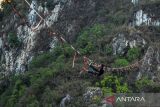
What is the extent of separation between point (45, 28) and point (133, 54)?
13.6 metres

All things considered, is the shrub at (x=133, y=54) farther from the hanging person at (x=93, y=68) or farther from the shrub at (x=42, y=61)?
the shrub at (x=42, y=61)

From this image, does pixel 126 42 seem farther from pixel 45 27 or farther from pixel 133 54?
pixel 45 27

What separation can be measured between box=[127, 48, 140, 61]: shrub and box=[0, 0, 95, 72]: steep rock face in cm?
939

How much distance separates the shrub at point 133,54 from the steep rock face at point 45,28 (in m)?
9.39

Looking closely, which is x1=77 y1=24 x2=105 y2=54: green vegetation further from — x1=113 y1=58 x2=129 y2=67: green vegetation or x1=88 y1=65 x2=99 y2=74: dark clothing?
x1=88 y1=65 x2=99 y2=74: dark clothing

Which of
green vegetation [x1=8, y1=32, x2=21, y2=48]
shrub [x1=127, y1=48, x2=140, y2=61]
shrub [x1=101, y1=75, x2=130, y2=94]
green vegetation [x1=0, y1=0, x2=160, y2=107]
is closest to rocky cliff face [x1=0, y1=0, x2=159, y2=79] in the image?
green vegetation [x1=8, y1=32, x2=21, y2=48]

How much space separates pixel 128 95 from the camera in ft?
137

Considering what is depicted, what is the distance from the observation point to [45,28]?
60125 mm

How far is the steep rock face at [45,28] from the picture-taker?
192ft

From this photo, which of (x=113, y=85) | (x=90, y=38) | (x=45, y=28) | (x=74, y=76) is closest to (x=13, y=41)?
(x=45, y=28)

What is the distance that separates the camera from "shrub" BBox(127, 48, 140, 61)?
1924 inches

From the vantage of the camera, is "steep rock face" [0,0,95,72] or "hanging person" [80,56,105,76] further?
"steep rock face" [0,0,95,72]

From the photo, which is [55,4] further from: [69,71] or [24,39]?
[69,71]

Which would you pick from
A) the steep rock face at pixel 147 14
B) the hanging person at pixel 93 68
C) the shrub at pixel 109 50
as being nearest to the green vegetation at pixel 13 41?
the shrub at pixel 109 50
